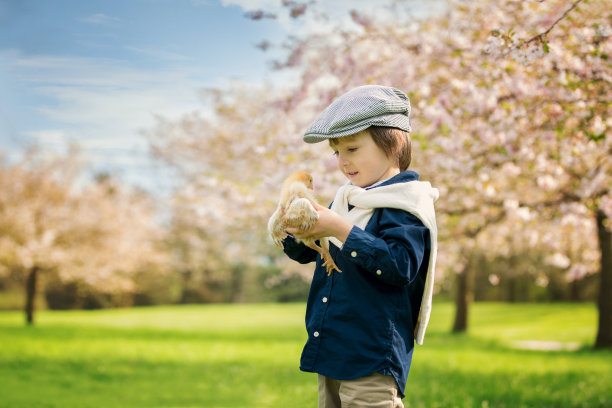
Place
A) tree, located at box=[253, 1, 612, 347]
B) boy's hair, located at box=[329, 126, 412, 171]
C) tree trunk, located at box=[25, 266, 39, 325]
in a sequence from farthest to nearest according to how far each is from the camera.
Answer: tree trunk, located at box=[25, 266, 39, 325], tree, located at box=[253, 1, 612, 347], boy's hair, located at box=[329, 126, 412, 171]

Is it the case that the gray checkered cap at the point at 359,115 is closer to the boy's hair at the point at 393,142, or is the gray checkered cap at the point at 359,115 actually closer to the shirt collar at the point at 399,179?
the boy's hair at the point at 393,142

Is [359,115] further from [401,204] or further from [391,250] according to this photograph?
[391,250]

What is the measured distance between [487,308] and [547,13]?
60.5 ft

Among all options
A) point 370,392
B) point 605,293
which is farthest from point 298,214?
point 605,293

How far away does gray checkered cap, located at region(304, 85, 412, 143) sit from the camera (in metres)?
2.13

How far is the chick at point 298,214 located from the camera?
1.93 m

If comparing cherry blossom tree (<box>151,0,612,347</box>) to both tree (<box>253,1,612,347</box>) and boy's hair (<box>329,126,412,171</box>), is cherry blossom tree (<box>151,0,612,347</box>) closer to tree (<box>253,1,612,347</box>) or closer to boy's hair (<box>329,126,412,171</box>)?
tree (<box>253,1,612,347</box>)

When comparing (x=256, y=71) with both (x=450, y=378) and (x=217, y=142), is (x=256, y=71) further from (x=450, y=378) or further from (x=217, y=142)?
(x=217, y=142)

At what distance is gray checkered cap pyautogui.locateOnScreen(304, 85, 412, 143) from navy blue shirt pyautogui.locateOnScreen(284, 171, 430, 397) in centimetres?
22

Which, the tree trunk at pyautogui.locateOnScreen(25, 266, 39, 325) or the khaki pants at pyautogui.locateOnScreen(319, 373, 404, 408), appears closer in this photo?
the khaki pants at pyautogui.locateOnScreen(319, 373, 404, 408)

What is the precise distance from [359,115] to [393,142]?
19cm

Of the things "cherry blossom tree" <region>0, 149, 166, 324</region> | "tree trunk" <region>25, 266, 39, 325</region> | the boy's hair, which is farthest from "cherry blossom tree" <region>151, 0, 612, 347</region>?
"tree trunk" <region>25, 266, 39, 325</region>

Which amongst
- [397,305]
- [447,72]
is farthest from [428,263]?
[447,72]

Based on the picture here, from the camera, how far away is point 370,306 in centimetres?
210
